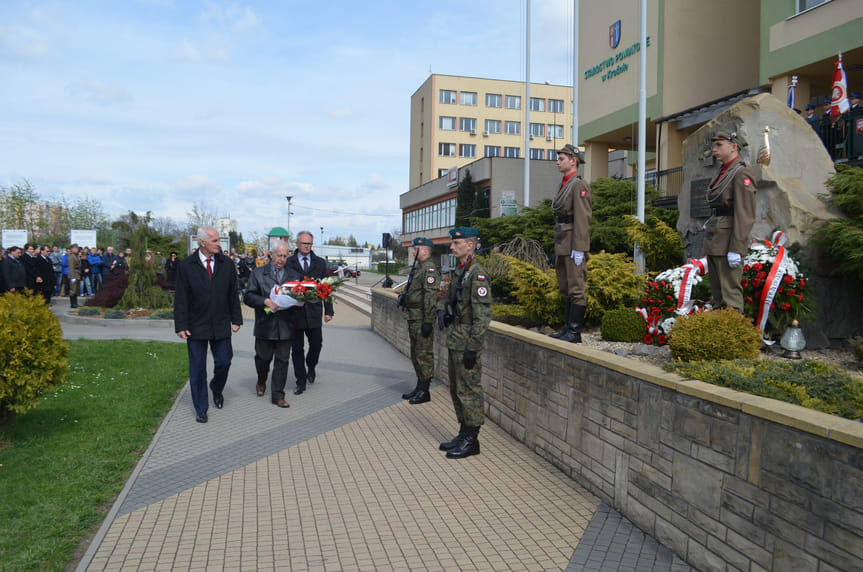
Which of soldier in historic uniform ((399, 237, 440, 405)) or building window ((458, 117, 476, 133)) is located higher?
building window ((458, 117, 476, 133))

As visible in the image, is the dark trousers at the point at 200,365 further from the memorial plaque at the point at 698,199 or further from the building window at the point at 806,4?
the building window at the point at 806,4

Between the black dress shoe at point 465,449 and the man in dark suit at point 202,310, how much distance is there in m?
3.11

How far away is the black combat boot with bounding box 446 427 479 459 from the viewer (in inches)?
242

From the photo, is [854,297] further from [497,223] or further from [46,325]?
[497,223]

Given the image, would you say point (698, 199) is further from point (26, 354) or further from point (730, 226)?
point (26, 354)

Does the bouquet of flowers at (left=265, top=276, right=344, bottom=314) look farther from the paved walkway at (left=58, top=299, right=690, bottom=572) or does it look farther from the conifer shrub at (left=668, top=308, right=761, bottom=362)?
the conifer shrub at (left=668, top=308, right=761, bottom=362)

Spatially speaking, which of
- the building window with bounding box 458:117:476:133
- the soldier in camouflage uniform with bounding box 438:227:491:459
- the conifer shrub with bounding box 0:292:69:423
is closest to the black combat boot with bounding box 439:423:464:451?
the soldier in camouflage uniform with bounding box 438:227:491:459

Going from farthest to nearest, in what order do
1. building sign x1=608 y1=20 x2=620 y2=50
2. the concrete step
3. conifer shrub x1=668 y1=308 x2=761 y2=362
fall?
1. building sign x1=608 y1=20 x2=620 y2=50
2. the concrete step
3. conifer shrub x1=668 y1=308 x2=761 y2=362

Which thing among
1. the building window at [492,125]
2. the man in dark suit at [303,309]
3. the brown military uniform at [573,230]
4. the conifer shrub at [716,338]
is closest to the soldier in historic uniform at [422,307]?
the man in dark suit at [303,309]

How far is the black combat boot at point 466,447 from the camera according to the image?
242 inches

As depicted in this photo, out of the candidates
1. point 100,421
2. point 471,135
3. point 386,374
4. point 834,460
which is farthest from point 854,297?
point 471,135

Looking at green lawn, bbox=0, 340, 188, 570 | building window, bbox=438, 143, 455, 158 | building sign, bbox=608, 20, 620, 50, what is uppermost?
building window, bbox=438, 143, 455, 158

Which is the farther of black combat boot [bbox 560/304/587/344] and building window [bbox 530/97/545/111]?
building window [bbox 530/97/545/111]

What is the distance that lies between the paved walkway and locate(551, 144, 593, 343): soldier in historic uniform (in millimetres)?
1540
